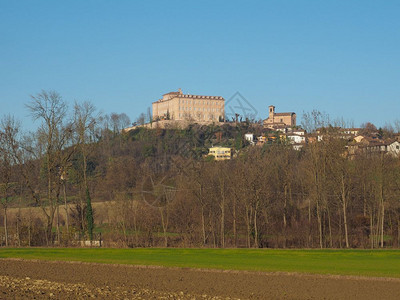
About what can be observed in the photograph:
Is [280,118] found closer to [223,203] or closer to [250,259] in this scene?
[223,203]

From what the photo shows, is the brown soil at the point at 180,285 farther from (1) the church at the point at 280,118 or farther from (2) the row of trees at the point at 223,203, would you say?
(1) the church at the point at 280,118

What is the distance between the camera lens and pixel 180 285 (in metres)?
18.5

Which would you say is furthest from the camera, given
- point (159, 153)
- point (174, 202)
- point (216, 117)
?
point (216, 117)

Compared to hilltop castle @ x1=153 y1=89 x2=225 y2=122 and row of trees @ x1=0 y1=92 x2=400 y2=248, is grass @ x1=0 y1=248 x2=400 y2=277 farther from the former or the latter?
Answer: hilltop castle @ x1=153 y1=89 x2=225 y2=122

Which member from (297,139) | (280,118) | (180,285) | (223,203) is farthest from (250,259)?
(280,118)

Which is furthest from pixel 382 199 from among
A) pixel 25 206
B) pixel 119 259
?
pixel 25 206

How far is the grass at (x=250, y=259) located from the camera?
20.9 m

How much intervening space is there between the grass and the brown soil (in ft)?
3.84

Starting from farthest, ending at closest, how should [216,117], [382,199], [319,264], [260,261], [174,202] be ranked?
[216,117] → [174,202] → [382,199] → [260,261] → [319,264]

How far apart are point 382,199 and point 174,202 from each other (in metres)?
20.0

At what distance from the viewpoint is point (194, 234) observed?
136 feet

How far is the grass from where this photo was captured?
20.9 meters

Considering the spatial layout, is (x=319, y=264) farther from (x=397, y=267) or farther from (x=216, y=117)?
(x=216, y=117)

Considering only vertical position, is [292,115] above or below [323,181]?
above
